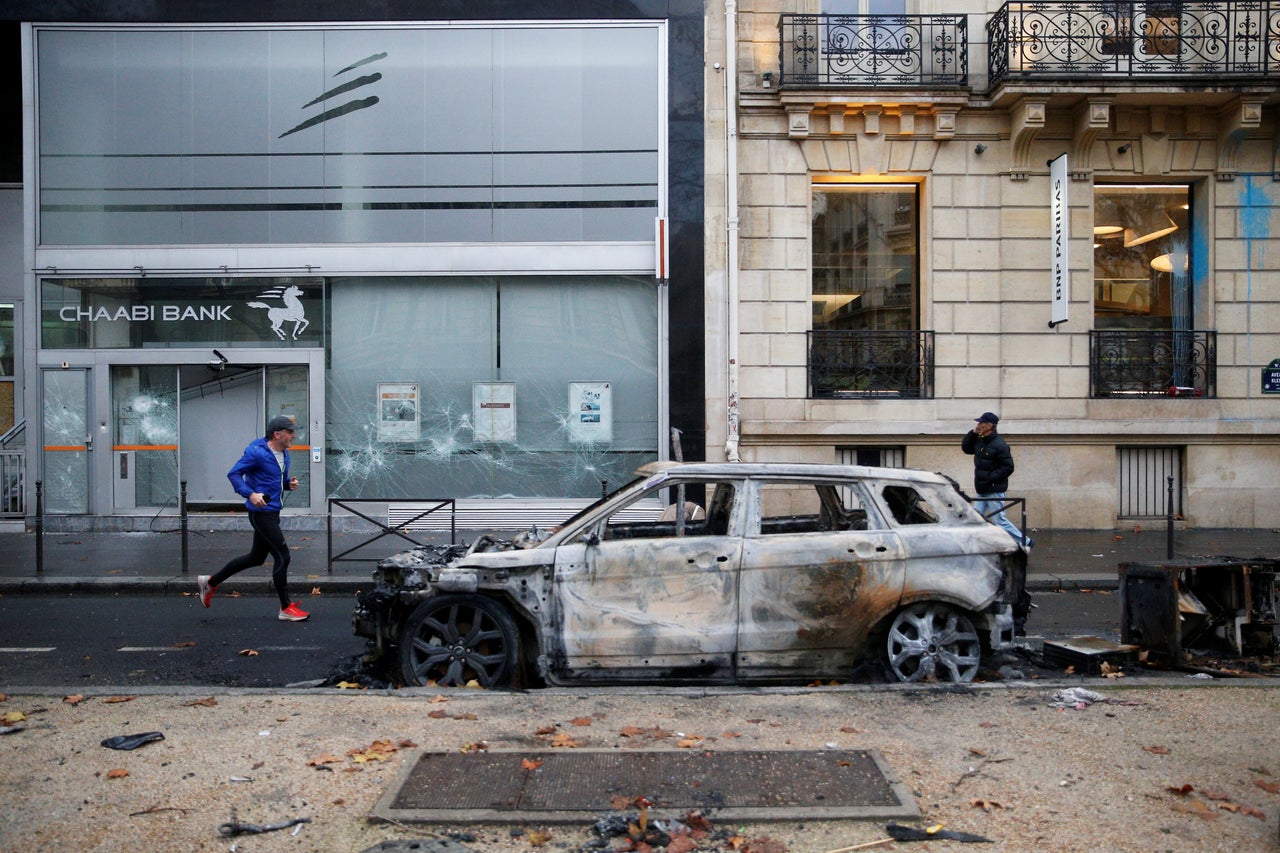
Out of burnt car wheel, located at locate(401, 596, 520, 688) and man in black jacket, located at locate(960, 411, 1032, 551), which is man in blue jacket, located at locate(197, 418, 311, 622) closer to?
burnt car wheel, located at locate(401, 596, 520, 688)

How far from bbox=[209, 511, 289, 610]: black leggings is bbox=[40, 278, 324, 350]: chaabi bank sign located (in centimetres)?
666

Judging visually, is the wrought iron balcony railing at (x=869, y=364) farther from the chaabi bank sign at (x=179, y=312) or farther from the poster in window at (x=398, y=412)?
the chaabi bank sign at (x=179, y=312)

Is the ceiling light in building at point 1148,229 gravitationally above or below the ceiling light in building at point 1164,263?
above

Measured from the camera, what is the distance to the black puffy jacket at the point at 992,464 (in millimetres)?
11508

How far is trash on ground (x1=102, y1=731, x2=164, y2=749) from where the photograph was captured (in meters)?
4.95

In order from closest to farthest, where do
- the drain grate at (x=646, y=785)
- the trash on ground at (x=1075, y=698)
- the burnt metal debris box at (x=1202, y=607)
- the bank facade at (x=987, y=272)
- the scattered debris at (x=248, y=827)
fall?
the scattered debris at (x=248, y=827) < the drain grate at (x=646, y=785) < the trash on ground at (x=1075, y=698) < the burnt metal debris box at (x=1202, y=607) < the bank facade at (x=987, y=272)

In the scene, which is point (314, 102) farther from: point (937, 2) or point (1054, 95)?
point (1054, 95)

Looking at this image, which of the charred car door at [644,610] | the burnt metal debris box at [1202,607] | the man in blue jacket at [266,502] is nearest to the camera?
the charred car door at [644,610]

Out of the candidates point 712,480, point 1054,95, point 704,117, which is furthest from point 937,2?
point 712,480

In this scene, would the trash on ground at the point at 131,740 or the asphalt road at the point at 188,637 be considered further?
the asphalt road at the point at 188,637

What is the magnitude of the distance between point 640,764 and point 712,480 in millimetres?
2278

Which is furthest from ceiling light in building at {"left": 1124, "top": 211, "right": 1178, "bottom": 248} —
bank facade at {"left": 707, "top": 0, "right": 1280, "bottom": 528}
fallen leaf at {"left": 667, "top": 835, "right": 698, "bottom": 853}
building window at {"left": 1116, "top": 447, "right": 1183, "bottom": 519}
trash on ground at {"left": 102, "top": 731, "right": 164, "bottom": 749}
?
trash on ground at {"left": 102, "top": 731, "right": 164, "bottom": 749}

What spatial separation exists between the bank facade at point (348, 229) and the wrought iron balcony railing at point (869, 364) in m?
2.52

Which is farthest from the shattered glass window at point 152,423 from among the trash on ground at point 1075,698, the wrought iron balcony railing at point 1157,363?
the wrought iron balcony railing at point 1157,363
